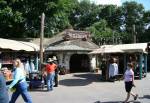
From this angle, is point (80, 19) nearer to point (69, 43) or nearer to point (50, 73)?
point (69, 43)

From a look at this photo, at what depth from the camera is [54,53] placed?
1489 inches

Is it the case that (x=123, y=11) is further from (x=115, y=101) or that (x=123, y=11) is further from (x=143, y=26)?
(x=115, y=101)

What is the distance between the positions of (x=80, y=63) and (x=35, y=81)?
20.8 m

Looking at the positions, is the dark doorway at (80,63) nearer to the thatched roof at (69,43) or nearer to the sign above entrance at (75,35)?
the thatched roof at (69,43)

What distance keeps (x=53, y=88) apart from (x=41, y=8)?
648 inches

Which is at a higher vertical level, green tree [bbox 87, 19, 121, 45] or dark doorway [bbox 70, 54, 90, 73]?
green tree [bbox 87, 19, 121, 45]

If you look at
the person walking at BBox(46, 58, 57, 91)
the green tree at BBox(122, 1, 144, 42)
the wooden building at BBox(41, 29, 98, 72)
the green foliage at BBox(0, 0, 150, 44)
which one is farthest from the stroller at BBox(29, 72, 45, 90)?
the green tree at BBox(122, 1, 144, 42)

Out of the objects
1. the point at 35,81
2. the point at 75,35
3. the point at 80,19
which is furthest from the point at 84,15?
the point at 35,81

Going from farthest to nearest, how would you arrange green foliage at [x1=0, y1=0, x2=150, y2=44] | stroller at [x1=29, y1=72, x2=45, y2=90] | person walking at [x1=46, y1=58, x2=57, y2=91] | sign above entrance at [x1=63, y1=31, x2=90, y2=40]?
sign above entrance at [x1=63, y1=31, x2=90, y2=40]
green foliage at [x1=0, y1=0, x2=150, y2=44]
stroller at [x1=29, y1=72, x2=45, y2=90]
person walking at [x1=46, y1=58, x2=57, y2=91]

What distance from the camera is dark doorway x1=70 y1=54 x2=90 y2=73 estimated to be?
4088cm

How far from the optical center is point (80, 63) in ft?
138

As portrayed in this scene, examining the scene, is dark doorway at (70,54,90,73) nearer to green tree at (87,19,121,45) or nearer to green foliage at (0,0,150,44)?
green foliage at (0,0,150,44)

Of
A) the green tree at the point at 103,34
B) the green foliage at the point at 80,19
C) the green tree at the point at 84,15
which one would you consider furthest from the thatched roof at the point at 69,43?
the green tree at the point at 84,15

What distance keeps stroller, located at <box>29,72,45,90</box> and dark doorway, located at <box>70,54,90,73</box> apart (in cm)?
1872
